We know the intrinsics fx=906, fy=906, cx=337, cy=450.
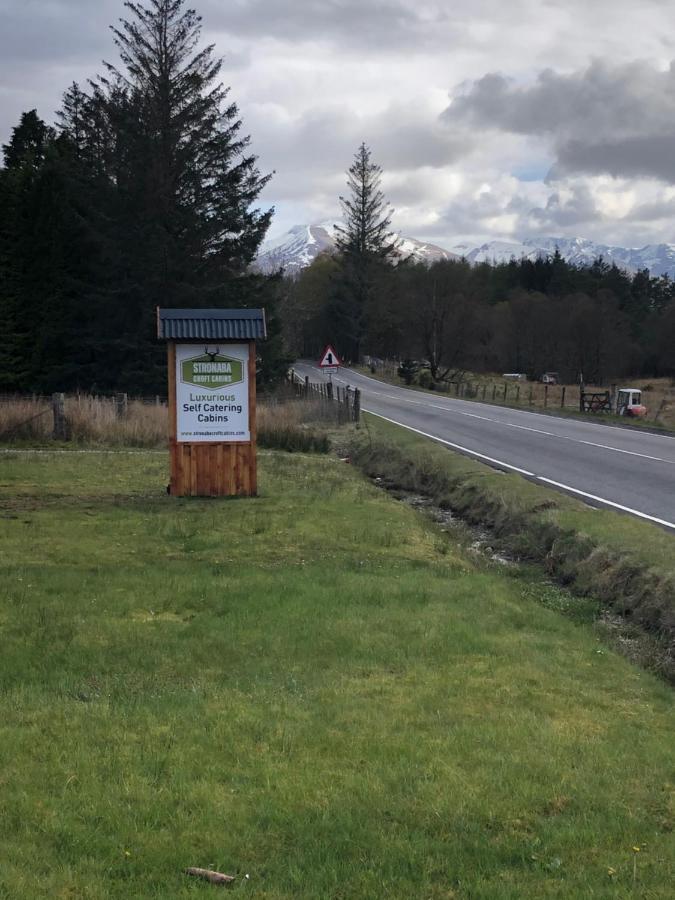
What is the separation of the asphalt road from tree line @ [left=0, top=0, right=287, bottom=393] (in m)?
10.1

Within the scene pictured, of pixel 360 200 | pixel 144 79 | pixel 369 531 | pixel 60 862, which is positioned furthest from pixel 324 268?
pixel 60 862

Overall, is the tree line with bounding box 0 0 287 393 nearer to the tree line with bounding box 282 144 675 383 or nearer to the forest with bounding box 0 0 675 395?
the forest with bounding box 0 0 675 395

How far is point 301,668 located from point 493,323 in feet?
299

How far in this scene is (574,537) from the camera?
12016mm

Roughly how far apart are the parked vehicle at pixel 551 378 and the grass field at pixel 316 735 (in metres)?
72.6

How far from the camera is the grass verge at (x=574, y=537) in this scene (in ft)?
30.6

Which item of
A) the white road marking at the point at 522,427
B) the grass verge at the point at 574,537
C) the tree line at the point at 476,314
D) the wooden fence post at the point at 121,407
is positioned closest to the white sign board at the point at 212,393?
the grass verge at the point at 574,537

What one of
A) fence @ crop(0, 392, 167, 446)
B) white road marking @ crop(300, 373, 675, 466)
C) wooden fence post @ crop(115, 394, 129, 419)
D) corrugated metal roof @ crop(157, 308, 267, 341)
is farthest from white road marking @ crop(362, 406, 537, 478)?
wooden fence post @ crop(115, 394, 129, 419)

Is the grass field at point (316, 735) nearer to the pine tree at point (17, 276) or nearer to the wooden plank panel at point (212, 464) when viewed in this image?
the wooden plank panel at point (212, 464)

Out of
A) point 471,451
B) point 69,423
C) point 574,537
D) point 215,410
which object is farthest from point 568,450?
point 69,423

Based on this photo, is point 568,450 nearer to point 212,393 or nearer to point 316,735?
point 212,393

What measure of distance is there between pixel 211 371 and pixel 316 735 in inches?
409

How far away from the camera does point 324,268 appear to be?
127875 mm

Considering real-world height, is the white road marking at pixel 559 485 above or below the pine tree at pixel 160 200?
below
